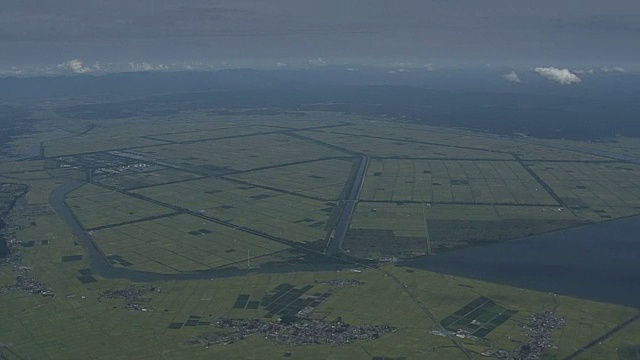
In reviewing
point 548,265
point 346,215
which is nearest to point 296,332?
point 548,265

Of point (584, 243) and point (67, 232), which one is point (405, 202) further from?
point (67, 232)

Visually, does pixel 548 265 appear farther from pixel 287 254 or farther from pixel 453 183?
pixel 453 183

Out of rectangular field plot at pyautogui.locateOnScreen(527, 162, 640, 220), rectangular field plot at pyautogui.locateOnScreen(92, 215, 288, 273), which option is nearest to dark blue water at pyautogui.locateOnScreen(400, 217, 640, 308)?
rectangular field plot at pyautogui.locateOnScreen(527, 162, 640, 220)

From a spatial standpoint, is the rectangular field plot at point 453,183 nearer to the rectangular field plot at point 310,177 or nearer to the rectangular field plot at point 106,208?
the rectangular field plot at point 310,177

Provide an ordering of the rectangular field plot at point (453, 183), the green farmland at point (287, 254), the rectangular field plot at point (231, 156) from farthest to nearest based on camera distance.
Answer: the rectangular field plot at point (231, 156), the rectangular field plot at point (453, 183), the green farmland at point (287, 254)

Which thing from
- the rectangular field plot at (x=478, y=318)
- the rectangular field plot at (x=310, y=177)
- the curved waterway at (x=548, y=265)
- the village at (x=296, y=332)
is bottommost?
the village at (x=296, y=332)

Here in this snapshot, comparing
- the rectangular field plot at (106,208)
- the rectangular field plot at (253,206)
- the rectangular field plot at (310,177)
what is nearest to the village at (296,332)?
the rectangular field plot at (253,206)

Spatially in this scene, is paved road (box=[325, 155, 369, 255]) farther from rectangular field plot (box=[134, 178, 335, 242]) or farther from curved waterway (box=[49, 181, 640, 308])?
curved waterway (box=[49, 181, 640, 308])
